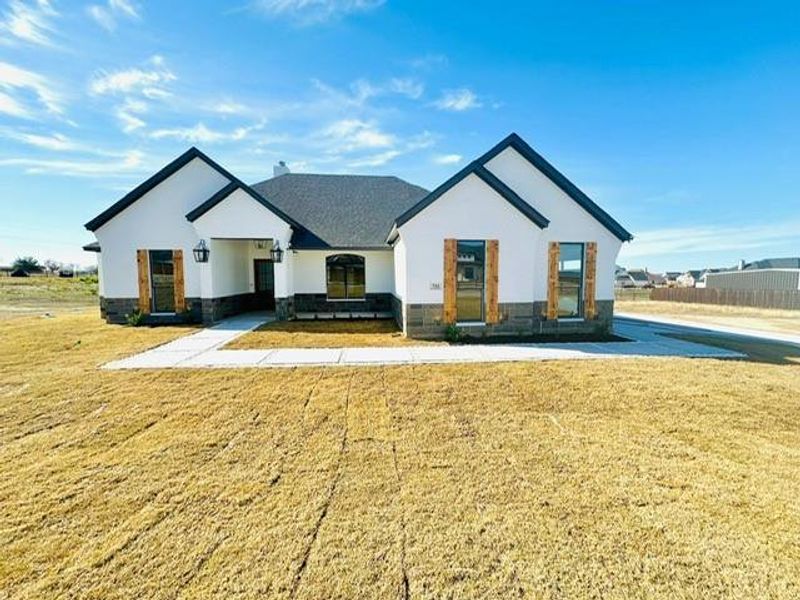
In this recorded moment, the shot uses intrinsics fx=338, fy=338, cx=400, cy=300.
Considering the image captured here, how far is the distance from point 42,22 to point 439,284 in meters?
11.7

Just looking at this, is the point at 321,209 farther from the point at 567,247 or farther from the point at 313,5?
the point at 567,247

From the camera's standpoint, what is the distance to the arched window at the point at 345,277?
14.8 metres

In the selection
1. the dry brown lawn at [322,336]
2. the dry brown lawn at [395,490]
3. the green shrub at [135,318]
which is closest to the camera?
the dry brown lawn at [395,490]

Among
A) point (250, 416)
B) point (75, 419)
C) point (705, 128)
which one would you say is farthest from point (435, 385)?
point (705, 128)

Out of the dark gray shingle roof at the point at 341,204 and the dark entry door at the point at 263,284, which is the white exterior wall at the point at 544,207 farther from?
the dark entry door at the point at 263,284

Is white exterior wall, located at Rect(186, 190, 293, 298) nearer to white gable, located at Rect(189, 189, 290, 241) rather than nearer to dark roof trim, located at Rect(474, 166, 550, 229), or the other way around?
white gable, located at Rect(189, 189, 290, 241)

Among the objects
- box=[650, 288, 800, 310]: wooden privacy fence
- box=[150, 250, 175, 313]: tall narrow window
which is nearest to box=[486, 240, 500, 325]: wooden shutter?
box=[150, 250, 175, 313]: tall narrow window

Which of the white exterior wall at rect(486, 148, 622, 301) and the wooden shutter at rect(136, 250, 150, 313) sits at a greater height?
the white exterior wall at rect(486, 148, 622, 301)

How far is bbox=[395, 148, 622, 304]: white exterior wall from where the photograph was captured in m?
10.3

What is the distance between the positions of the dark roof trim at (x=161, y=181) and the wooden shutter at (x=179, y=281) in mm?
2395

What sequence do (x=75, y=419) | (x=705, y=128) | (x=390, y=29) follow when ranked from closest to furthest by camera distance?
(x=75, y=419) → (x=390, y=29) → (x=705, y=128)

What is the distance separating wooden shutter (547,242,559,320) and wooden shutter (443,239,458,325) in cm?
331

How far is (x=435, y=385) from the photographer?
20.8 feet

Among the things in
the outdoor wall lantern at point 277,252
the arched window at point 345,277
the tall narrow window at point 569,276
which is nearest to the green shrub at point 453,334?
the tall narrow window at point 569,276
